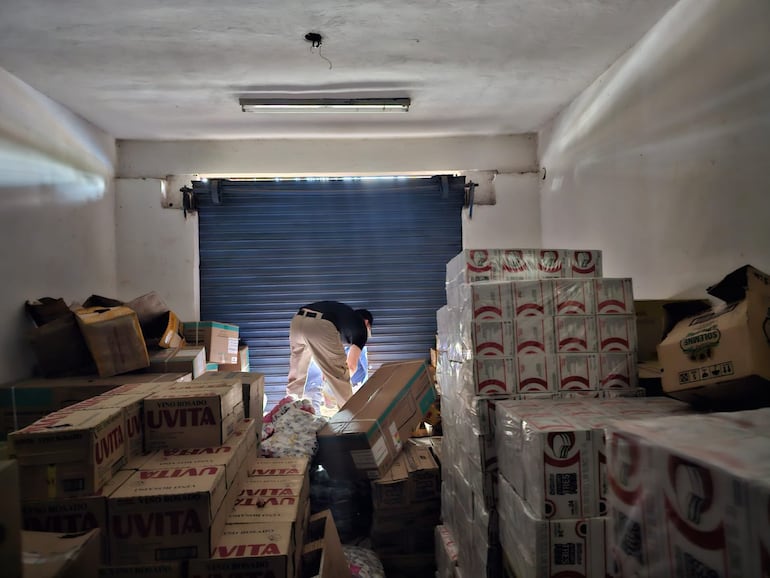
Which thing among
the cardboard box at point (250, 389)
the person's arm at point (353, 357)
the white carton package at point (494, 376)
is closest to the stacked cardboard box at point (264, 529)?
the cardboard box at point (250, 389)

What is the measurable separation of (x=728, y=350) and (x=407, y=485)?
1892mm

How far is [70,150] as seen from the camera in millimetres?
3500

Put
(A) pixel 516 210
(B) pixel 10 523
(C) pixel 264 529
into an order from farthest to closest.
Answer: (A) pixel 516 210, (C) pixel 264 529, (B) pixel 10 523

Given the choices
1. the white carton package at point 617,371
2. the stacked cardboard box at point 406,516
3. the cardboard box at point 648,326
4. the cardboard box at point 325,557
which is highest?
the cardboard box at point 648,326

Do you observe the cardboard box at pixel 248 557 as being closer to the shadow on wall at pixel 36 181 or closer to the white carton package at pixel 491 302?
the white carton package at pixel 491 302

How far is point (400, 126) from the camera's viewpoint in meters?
4.01

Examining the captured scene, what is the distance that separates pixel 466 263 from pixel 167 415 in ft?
4.78

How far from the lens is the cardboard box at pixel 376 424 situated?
2686 mm

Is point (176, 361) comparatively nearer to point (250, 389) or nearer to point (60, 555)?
point (250, 389)

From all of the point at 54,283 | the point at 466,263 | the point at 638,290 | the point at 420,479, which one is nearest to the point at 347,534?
the point at 420,479

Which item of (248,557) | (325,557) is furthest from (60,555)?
(325,557)

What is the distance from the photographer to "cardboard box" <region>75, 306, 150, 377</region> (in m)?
2.62

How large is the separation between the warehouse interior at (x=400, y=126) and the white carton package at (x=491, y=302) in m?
0.99

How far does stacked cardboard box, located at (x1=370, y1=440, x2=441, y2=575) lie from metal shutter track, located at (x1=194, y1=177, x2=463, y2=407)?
1.70 meters
